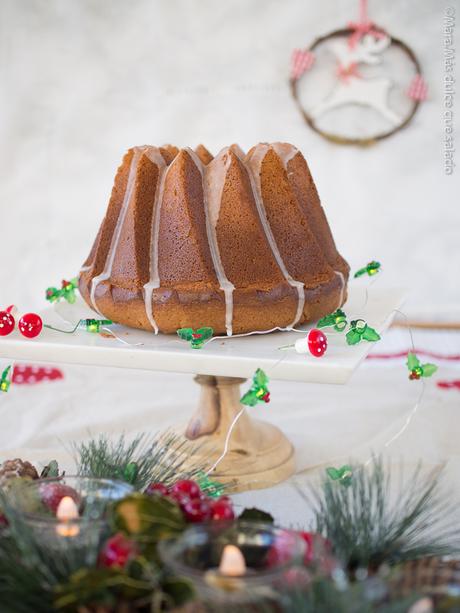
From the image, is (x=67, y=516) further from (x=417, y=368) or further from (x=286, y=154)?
(x=286, y=154)

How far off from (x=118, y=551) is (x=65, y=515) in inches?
3.5

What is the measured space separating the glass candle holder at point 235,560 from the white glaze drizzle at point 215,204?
62cm

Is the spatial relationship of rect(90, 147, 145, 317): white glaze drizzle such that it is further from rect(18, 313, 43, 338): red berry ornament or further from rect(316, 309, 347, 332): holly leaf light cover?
rect(316, 309, 347, 332): holly leaf light cover

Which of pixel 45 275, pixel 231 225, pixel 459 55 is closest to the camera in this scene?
pixel 231 225

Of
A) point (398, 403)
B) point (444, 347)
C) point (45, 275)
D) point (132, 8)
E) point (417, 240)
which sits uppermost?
point (132, 8)

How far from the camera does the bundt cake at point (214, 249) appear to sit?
4.13 feet

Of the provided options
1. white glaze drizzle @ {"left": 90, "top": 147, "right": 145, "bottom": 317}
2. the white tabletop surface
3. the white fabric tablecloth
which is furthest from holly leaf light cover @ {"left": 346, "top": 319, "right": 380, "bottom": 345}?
the white tabletop surface

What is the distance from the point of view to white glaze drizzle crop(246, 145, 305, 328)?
1291mm

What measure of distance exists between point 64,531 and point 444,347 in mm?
1690

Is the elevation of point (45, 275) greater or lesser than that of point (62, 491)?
greater

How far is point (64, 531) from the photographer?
0.67 m

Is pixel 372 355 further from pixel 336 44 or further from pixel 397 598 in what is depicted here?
pixel 397 598

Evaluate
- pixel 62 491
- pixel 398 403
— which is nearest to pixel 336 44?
pixel 398 403

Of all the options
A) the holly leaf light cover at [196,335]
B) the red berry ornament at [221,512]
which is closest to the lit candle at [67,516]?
the red berry ornament at [221,512]
